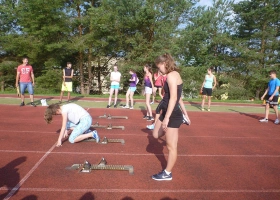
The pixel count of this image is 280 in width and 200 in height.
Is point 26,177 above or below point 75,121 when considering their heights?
below

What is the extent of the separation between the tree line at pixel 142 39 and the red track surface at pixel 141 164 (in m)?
15.0

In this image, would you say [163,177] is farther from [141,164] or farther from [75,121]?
[75,121]

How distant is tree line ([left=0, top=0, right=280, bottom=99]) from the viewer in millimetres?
21766

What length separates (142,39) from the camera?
21844 millimetres

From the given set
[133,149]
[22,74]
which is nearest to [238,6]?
[22,74]

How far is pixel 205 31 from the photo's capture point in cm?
2380

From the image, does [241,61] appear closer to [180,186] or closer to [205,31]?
[205,31]

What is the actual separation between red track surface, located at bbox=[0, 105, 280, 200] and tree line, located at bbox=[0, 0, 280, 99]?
15.0 meters

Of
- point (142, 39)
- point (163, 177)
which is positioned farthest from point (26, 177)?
point (142, 39)

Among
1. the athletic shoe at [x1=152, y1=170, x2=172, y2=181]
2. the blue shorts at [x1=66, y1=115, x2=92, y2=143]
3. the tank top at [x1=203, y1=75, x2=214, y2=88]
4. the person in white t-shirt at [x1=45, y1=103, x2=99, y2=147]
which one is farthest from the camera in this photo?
the tank top at [x1=203, y1=75, x2=214, y2=88]

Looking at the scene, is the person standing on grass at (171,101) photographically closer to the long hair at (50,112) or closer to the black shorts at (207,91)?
the long hair at (50,112)

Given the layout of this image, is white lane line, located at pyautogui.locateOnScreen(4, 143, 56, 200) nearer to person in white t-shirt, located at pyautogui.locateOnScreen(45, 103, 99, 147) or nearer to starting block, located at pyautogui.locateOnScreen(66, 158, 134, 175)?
person in white t-shirt, located at pyautogui.locateOnScreen(45, 103, 99, 147)

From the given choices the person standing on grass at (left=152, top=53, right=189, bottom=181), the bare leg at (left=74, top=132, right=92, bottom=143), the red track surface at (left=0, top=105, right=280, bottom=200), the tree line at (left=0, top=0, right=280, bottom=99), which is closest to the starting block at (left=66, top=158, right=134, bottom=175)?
the red track surface at (left=0, top=105, right=280, bottom=200)

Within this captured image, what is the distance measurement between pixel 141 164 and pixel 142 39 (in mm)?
18427
